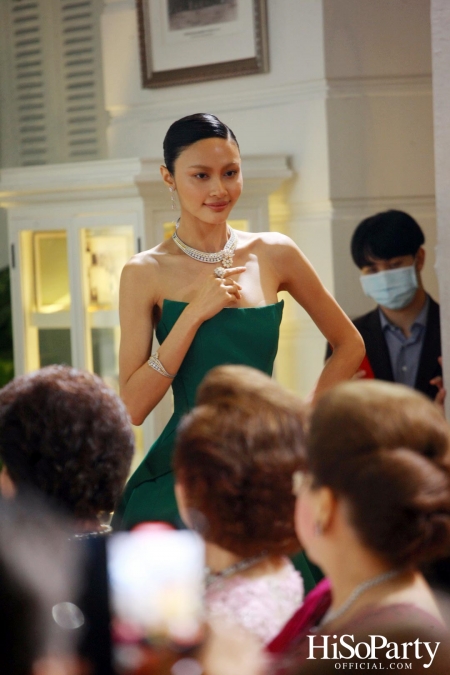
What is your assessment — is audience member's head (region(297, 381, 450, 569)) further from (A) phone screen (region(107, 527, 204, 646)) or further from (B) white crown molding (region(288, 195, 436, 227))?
(B) white crown molding (region(288, 195, 436, 227))

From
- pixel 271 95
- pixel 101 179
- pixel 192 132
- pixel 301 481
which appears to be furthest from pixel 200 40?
pixel 301 481

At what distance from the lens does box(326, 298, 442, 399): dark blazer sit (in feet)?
10.2

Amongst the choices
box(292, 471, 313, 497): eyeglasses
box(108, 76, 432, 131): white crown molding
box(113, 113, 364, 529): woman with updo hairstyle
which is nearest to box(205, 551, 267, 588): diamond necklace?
box(292, 471, 313, 497): eyeglasses

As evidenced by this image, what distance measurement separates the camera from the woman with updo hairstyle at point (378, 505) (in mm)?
870

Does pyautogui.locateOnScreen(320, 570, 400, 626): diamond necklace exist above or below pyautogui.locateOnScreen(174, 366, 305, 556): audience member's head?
below

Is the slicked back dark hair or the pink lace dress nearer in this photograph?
the pink lace dress

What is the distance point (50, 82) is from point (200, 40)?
1.32 metres

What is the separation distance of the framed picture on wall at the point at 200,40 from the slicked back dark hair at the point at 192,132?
2.09m

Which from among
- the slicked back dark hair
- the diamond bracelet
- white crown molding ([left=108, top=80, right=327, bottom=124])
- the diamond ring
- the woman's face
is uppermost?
white crown molding ([left=108, top=80, right=327, bottom=124])

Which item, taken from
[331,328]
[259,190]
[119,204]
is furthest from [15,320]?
[331,328]

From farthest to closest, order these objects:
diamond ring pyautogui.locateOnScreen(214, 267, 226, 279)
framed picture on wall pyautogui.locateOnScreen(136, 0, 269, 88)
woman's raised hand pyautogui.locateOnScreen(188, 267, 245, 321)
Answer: framed picture on wall pyautogui.locateOnScreen(136, 0, 269, 88), diamond ring pyautogui.locateOnScreen(214, 267, 226, 279), woman's raised hand pyautogui.locateOnScreen(188, 267, 245, 321)

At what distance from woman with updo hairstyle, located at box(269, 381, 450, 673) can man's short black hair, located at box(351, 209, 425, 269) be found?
2251 mm

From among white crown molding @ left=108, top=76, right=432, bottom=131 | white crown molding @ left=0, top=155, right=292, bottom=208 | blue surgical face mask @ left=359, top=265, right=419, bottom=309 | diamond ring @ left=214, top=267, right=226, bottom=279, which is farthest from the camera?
white crown molding @ left=108, top=76, right=432, bottom=131

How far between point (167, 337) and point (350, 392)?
3.58 feet
